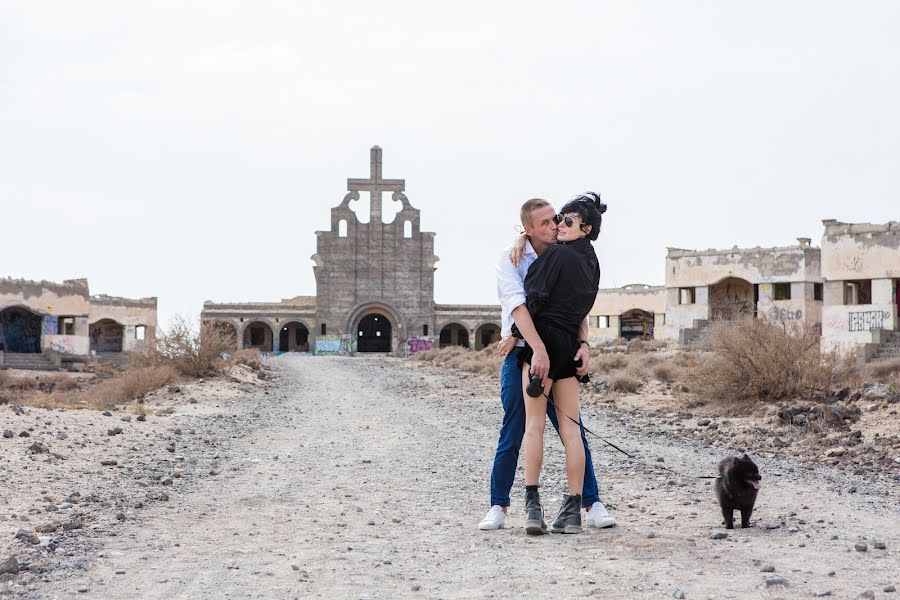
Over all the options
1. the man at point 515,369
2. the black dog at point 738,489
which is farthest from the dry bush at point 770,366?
the man at point 515,369

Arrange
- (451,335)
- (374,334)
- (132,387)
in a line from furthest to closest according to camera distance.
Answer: (451,335)
(374,334)
(132,387)

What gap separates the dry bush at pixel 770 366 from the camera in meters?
13.2

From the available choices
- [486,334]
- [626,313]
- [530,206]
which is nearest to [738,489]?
[530,206]

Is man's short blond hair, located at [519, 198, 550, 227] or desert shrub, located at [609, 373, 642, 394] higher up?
man's short blond hair, located at [519, 198, 550, 227]

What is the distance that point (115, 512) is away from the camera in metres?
5.93

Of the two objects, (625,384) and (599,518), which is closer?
(599,518)

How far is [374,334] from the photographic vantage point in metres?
64.6

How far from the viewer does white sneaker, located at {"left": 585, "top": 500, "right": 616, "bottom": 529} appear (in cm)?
517

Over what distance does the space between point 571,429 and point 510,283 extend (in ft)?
2.98

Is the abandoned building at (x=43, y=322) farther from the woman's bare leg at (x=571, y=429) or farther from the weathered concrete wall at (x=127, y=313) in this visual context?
the woman's bare leg at (x=571, y=429)

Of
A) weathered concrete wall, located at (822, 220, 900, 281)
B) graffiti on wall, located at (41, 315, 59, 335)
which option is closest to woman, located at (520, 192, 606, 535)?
weathered concrete wall, located at (822, 220, 900, 281)

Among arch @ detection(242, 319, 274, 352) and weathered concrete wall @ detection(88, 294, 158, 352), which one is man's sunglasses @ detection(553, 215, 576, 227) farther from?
arch @ detection(242, 319, 274, 352)

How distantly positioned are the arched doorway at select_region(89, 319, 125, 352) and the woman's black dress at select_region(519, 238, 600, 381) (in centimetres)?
5460

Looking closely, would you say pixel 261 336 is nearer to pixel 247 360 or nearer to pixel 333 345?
pixel 333 345
